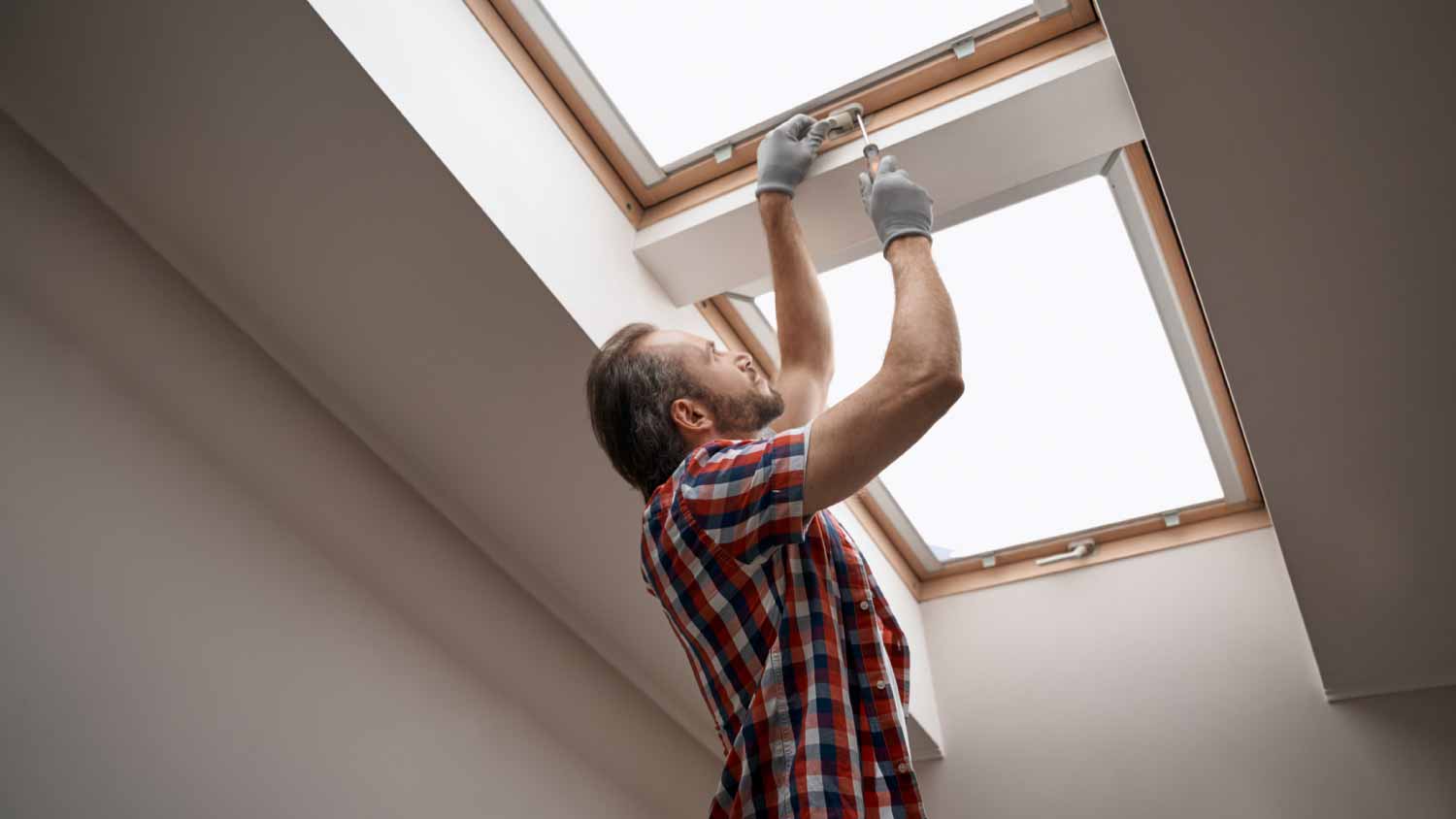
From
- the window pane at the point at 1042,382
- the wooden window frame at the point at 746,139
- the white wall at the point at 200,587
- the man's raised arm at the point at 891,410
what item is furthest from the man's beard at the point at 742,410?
the white wall at the point at 200,587

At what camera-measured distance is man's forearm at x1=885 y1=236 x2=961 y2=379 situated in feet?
3.43

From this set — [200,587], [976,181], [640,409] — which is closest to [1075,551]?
[976,181]

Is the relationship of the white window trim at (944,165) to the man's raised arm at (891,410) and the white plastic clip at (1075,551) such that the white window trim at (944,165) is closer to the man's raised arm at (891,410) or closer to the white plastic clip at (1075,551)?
the man's raised arm at (891,410)

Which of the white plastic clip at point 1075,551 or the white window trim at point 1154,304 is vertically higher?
the white window trim at point 1154,304

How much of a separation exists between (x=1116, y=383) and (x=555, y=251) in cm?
126

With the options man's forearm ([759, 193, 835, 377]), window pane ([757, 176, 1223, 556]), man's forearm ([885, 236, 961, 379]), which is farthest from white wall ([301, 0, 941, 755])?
man's forearm ([885, 236, 961, 379])

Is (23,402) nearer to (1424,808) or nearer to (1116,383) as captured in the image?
(1116,383)

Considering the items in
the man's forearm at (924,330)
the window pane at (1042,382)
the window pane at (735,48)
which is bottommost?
the window pane at (1042,382)

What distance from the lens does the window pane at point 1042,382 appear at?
6.09 feet

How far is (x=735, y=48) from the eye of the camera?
166cm

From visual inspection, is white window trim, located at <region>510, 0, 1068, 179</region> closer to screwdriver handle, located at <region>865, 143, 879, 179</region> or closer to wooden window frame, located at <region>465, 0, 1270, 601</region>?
wooden window frame, located at <region>465, 0, 1270, 601</region>

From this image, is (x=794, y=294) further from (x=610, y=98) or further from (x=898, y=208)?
(x=610, y=98)

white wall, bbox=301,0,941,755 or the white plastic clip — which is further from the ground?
white wall, bbox=301,0,941,755

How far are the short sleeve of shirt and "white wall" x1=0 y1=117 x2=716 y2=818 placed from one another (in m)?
1.01
